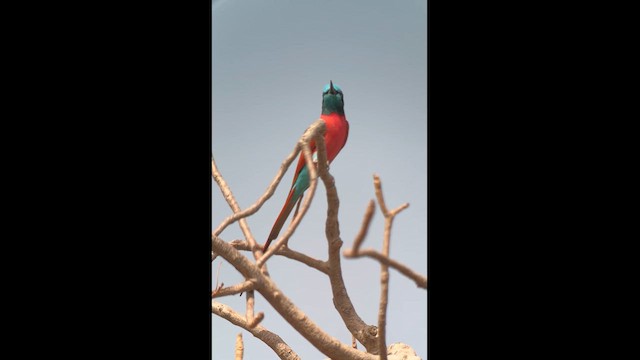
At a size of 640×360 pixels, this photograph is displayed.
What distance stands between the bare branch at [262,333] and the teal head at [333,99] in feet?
1.17

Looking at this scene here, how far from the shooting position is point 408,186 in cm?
77

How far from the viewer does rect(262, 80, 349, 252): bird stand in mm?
783

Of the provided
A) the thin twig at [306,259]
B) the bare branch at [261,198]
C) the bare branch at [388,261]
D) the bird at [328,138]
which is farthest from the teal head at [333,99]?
the bare branch at [388,261]

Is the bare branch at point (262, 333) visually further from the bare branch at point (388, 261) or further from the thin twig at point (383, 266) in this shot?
the bare branch at point (388, 261)

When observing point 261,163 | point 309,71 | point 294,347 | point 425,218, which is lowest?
point 294,347

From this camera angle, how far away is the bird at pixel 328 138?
2.57 ft

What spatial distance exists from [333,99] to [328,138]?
60 mm

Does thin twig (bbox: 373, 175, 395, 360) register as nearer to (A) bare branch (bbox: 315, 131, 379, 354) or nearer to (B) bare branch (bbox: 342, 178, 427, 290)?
(B) bare branch (bbox: 342, 178, 427, 290)

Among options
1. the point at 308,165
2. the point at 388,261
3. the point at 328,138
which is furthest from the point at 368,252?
the point at 328,138

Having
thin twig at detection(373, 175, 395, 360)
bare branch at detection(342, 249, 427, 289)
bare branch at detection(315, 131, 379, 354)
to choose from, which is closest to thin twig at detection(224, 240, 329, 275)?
bare branch at detection(315, 131, 379, 354)
